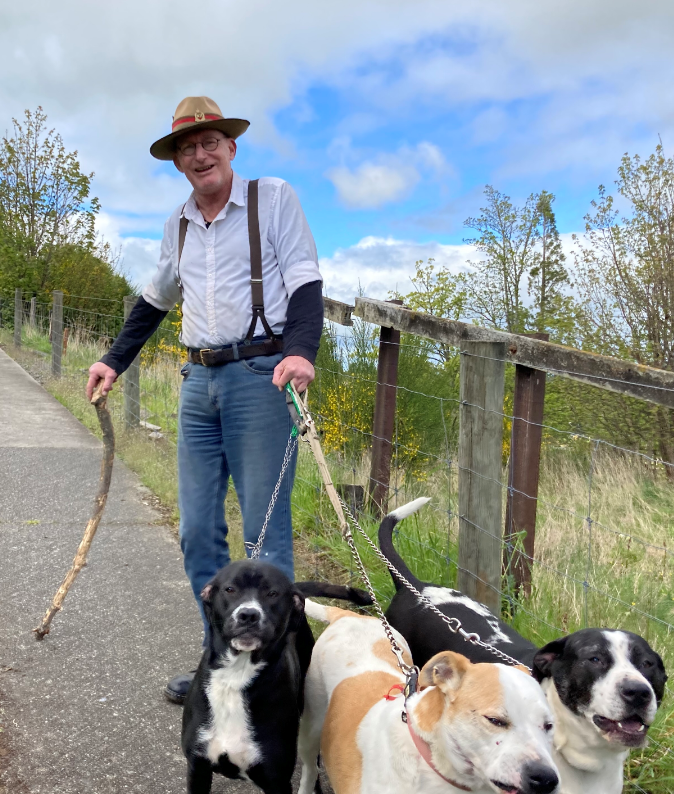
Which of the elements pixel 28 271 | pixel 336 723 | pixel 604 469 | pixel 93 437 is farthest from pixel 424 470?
pixel 28 271

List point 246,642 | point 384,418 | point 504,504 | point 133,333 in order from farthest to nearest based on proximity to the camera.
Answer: point 384,418, point 504,504, point 133,333, point 246,642

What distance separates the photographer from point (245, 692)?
231 cm

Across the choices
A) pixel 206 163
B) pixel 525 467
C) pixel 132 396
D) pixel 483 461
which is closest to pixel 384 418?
pixel 525 467

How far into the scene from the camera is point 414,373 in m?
5.74

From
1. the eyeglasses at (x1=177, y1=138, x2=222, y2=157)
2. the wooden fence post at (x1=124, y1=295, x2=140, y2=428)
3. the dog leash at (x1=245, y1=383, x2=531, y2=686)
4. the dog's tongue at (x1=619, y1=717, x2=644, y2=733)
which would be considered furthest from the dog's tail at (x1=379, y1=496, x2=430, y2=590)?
the wooden fence post at (x1=124, y1=295, x2=140, y2=428)

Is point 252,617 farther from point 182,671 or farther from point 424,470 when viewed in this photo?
point 424,470

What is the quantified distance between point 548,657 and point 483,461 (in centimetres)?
114

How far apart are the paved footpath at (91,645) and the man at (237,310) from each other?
309mm

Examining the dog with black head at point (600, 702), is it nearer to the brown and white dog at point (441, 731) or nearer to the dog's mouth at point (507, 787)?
the brown and white dog at point (441, 731)

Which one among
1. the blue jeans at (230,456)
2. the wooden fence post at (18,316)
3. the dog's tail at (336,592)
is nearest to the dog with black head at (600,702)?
the dog's tail at (336,592)

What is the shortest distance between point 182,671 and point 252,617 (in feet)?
4.57

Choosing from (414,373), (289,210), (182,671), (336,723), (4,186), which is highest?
(4,186)

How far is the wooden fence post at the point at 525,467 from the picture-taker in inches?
141

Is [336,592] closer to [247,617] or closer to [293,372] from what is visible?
[247,617]
